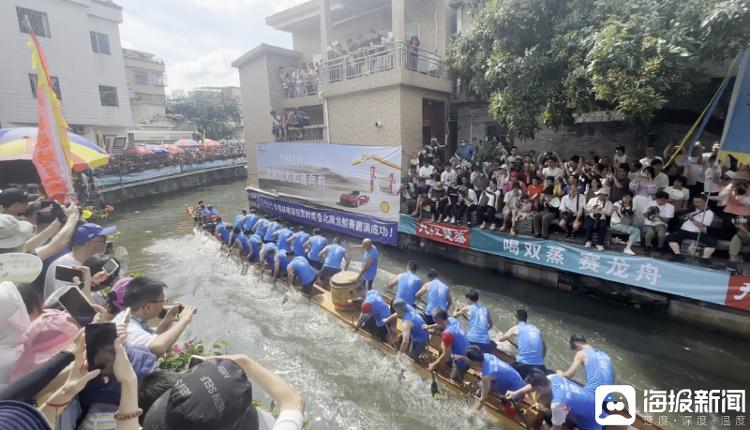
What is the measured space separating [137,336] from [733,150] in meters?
9.22

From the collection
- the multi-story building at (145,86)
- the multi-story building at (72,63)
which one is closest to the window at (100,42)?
the multi-story building at (72,63)

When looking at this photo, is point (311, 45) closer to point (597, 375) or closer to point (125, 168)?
point (125, 168)

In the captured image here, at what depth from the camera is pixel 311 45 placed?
2027 centimetres

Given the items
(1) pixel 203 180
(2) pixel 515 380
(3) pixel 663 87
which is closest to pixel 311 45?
(1) pixel 203 180

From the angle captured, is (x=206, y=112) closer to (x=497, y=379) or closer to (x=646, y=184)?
(x=646, y=184)

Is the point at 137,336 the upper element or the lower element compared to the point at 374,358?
upper

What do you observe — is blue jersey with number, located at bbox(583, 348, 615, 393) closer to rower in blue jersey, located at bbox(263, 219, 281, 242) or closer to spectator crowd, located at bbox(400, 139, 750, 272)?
spectator crowd, located at bbox(400, 139, 750, 272)

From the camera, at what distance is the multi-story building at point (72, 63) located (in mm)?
19281

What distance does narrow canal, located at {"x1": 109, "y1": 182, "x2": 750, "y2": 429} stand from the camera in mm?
5728

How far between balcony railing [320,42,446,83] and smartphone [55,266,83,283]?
457 inches

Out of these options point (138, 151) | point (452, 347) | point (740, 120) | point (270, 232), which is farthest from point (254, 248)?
point (138, 151)

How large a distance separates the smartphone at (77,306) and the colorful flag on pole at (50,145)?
13.7ft

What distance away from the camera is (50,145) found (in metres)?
5.61

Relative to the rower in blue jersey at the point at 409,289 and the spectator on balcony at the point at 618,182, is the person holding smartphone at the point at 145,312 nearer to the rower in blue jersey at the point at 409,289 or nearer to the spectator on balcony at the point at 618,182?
the rower in blue jersey at the point at 409,289
